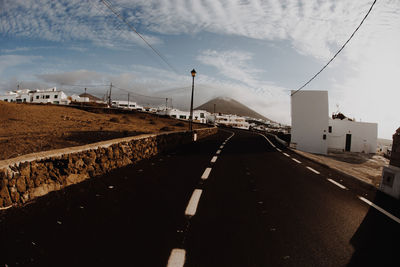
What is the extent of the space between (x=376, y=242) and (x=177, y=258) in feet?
10.1

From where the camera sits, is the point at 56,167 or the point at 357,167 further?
the point at 357,167

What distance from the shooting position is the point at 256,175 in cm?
714

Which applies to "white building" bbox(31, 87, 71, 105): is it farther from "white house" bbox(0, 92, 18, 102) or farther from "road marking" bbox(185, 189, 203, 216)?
"road marking" bbox(185, 189, 203, 216)

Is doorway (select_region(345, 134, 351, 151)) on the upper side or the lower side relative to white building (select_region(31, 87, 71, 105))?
lower

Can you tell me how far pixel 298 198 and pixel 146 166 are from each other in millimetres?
5091

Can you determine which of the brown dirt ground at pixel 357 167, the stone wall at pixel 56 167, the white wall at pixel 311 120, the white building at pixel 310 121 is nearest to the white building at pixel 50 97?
the white building at pixel 310 121

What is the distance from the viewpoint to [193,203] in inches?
170

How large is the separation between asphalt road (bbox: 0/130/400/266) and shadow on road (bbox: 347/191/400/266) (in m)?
0.02

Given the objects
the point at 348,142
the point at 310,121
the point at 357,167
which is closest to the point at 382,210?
the point at 357,167

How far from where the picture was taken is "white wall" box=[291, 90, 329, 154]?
2595 centimetres

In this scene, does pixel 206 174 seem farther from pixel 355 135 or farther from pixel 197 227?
pixel 355 135

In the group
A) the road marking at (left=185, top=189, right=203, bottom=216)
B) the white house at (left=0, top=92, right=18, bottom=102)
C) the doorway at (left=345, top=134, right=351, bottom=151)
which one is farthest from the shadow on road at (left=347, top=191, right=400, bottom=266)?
the white house at (left=0, top=92, right=18, bottom=102)

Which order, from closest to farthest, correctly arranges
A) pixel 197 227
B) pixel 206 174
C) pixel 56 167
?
pixel 197 227
pixel 56 167
pixel 206 174

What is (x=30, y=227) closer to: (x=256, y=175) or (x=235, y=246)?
(x=235, y=246)
